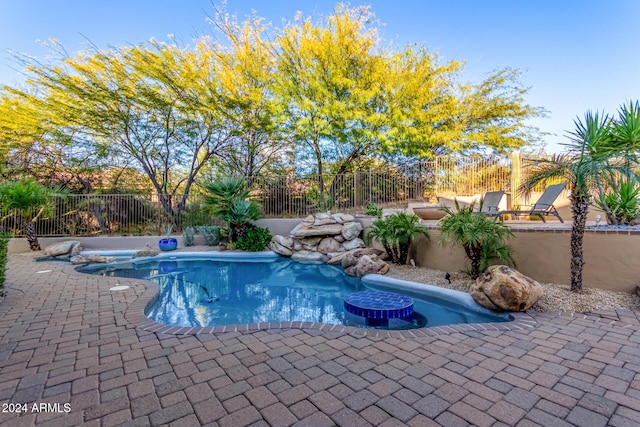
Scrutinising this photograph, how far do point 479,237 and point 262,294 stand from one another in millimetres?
3858

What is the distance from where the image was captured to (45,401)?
6.51 feet

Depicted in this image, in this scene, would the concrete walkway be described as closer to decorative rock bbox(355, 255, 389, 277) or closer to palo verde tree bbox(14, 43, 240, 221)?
decorative rock bbox(355, 255, 389, 277)

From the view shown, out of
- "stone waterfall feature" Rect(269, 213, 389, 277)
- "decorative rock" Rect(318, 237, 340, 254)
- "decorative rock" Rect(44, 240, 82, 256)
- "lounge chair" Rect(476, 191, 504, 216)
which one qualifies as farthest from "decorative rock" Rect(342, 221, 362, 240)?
"decorative rock" Rect(44, 240, 82, 256)

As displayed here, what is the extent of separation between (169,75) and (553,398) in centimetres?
1403

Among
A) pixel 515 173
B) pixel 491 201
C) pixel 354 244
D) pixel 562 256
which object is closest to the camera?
pixel 562 256

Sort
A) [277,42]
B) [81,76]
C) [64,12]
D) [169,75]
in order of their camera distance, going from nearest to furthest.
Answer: [64,12] → [81,76] → [169,75] → [277,42]

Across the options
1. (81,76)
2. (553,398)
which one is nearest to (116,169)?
(81,76)

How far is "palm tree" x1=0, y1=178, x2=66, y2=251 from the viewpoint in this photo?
358 inches

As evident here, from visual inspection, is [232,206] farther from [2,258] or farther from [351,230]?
[2,258]

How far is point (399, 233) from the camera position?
688 cm

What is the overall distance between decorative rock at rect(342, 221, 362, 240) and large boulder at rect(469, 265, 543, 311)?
5208mm

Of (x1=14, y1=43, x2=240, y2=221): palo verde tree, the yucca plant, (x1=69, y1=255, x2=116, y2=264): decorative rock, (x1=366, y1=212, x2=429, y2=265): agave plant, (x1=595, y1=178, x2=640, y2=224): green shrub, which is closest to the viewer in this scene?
the yucca plant

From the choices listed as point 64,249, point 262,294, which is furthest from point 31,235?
point 262,294

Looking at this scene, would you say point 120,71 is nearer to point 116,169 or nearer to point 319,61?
point 116,169
